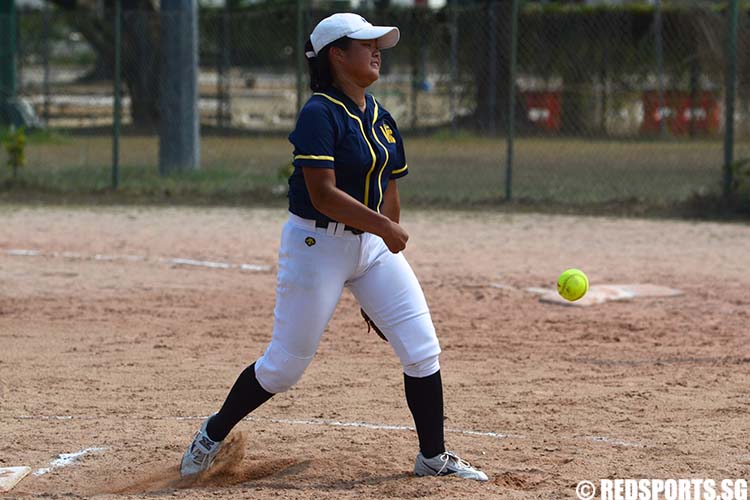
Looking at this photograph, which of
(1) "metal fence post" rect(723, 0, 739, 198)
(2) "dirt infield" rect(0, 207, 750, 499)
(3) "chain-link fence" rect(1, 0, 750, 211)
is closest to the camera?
(2) "dirt infield" rect(0, 207, 750, 499)

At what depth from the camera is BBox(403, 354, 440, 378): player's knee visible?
486 centimetres

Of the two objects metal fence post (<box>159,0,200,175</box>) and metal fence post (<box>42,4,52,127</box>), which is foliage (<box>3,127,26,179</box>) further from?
metal fence post (<box>42,4,52,127</box>)

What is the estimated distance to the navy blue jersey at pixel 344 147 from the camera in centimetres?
455

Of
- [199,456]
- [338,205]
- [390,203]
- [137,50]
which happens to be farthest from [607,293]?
[137,50]

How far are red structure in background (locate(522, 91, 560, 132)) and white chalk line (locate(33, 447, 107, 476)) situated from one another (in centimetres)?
1491

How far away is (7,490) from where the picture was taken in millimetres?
4809

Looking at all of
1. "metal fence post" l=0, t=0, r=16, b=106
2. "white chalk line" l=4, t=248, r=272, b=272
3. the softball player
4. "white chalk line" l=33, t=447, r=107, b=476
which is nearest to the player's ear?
the softball player

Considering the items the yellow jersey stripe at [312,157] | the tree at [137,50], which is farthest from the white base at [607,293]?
the tree at [137,50]

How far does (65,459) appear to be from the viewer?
17.2 feet

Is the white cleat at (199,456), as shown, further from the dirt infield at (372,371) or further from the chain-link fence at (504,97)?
the chain-link fence at (504,97)

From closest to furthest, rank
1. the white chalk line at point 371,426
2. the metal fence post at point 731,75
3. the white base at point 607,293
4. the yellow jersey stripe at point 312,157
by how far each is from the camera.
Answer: the yellow jersey stripe at point 312,157 < the white chalk line at point 371,426 < the white base at point 607,293 < the metal fence post at point 731,75

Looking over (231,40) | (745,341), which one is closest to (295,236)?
(745,341)

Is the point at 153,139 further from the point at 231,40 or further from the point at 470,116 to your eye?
the point at 470,116

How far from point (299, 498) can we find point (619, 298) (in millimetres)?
5106
